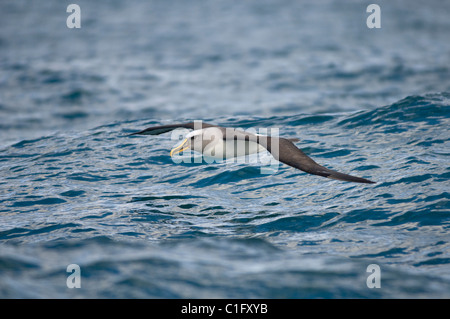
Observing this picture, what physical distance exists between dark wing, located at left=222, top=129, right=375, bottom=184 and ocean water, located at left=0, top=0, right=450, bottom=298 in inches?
53.8

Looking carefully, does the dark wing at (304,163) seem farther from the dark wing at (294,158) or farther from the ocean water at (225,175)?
the ocean water at (225,175)

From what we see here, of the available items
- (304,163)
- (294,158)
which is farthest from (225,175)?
(304,163)

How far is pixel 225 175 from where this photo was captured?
1309 centimetres

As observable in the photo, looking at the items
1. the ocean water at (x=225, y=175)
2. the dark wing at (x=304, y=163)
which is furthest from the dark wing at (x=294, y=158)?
the ocean water at (x=225, y=175)

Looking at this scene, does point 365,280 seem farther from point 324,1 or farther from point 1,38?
point 324,1

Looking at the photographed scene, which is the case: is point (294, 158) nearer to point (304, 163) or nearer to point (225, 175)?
point (304, 163)

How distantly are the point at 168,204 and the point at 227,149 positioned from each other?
1.63 metres

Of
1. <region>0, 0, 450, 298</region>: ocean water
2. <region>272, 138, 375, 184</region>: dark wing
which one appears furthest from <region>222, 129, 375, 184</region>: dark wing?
<region>0, 0, 450, 298</region>: ocean water

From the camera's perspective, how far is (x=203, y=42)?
3062cm

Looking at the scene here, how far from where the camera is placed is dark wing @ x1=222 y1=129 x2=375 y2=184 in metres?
8.64

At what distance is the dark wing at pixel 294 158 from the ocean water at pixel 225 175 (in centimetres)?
137

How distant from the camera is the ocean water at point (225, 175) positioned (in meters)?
8.58

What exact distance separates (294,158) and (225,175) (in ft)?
13.2
